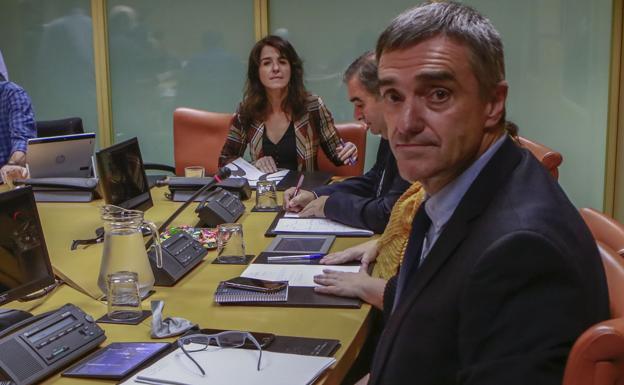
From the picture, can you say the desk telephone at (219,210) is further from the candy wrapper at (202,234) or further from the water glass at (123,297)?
the water glass at (123,297)

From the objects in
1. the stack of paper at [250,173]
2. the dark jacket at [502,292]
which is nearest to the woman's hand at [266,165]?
the stack of paper at [250,173]

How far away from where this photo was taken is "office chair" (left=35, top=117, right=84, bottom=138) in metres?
4.55

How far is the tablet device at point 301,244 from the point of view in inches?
83.2

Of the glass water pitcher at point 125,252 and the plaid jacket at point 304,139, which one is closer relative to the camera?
the glass water pitcher at point 125,252

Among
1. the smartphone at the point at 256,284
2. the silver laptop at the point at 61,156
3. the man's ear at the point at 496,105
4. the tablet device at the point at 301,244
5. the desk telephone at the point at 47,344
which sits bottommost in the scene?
the tablet device at the point at 301,244

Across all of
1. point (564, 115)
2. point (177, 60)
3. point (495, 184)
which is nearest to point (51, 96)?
point (177, 60)

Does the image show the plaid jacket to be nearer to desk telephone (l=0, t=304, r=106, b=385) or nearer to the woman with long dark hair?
the woman with long dark hair

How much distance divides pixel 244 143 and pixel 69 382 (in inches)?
103

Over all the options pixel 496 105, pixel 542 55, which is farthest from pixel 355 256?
pixel 542 55

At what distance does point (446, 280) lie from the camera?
3.22 feet

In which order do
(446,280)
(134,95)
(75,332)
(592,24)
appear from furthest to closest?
(134,95) < (592,24) < (75,332) < (446,280)

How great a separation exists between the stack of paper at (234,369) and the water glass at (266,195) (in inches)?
54.1

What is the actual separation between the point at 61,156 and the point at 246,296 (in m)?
1.66

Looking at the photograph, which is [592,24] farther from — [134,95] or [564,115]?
[134,95]
